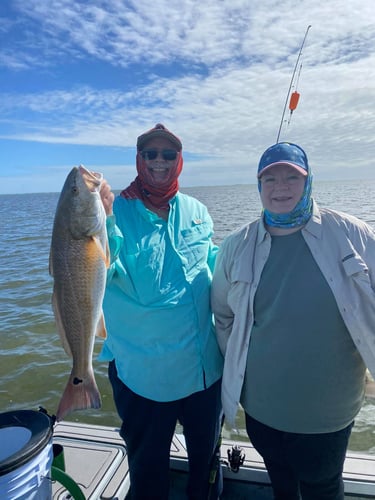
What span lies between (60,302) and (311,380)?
162 centimetres

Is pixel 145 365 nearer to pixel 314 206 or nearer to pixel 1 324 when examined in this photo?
pixel 314 206

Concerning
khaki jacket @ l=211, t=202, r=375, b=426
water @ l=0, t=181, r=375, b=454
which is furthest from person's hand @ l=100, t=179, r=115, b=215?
water @ l=0, t=181, r=375, b=454

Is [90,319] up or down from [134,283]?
down

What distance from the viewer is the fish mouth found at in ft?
7.64

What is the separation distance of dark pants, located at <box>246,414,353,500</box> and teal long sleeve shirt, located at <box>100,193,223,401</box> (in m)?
0.54

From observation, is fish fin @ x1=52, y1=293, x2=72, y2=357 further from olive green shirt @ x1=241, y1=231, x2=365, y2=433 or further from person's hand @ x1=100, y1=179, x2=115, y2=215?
olive green shirt @ x1=241, y1=231, x2=365, y2=433

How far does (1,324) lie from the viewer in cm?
933

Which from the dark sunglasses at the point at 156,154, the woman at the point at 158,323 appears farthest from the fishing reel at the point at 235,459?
the dark sunglasses at the point at 156,154

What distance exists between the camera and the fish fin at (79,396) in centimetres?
244

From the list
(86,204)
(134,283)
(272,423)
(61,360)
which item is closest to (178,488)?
(272,423)

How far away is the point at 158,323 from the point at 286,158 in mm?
1369


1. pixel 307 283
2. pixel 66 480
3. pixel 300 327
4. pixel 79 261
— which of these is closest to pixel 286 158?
pixel 307 283

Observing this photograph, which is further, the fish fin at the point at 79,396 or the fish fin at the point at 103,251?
the fish fin at the point at 79,396

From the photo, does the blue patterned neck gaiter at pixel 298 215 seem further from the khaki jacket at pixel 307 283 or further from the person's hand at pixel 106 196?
the person's hand at pixel 106 196
